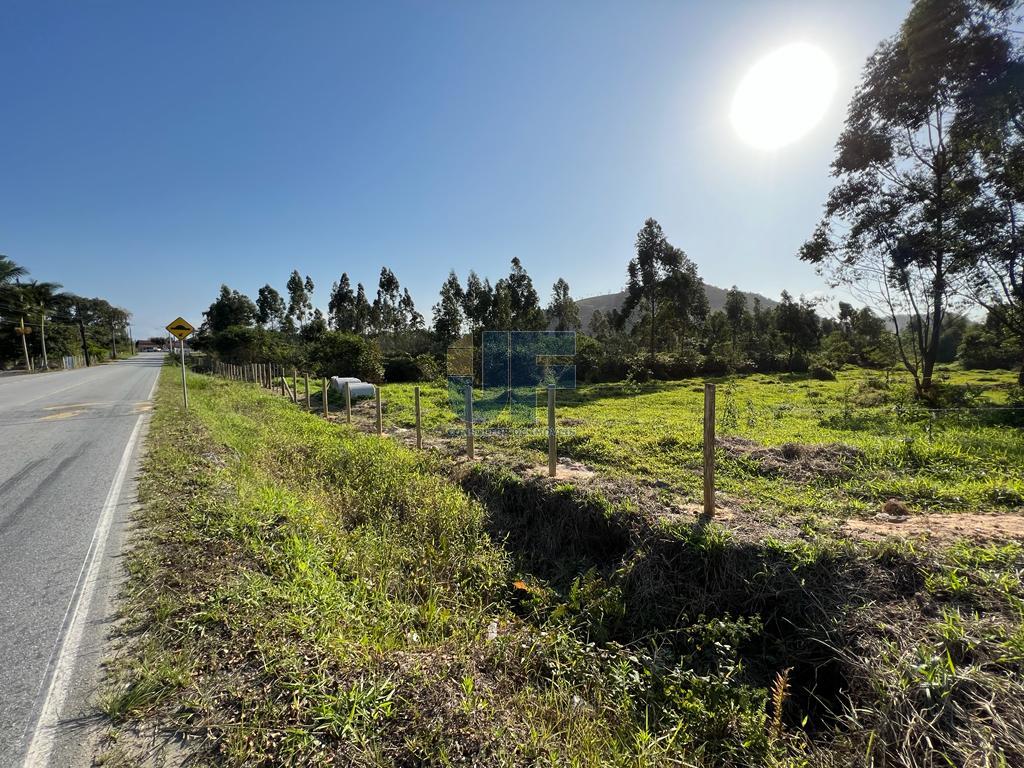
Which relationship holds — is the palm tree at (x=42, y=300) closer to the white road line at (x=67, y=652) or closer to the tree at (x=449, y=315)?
the tree at (x=449, y=315)

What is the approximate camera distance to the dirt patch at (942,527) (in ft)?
11.4

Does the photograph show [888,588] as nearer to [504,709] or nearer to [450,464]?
[504,709]

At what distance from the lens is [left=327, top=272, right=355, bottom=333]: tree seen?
46.6 metres

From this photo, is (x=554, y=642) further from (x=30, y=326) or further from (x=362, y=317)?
(x=30, y=326)

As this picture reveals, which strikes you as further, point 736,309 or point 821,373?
point 736,309

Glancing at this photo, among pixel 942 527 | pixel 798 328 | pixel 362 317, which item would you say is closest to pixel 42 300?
pixel 362 317

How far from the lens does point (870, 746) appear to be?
2.07 m

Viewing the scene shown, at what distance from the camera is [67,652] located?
2.31 meters

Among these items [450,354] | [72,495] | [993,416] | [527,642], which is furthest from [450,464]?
[450,354]

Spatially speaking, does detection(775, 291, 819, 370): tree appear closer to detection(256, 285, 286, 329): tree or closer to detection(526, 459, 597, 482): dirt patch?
detection(526, 459, 597, 482): dirt patch

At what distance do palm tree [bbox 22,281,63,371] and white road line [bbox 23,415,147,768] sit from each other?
50763 mm

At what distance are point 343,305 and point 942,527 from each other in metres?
50.2

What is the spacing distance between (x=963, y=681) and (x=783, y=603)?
1.05m

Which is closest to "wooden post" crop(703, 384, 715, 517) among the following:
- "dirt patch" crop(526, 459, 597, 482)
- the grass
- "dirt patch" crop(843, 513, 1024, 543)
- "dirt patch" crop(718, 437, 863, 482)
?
the grass
